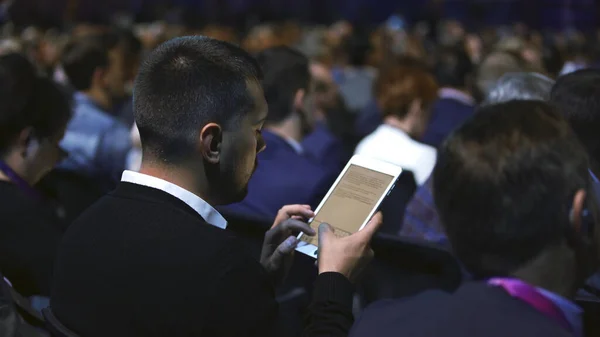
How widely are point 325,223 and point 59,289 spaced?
604 millimetres

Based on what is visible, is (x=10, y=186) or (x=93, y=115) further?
(x=93, y=115)

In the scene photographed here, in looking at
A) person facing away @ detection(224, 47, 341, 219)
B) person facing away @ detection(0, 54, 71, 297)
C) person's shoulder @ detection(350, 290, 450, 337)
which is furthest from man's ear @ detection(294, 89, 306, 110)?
person's shoulder @ detection(350, 290, 450, 337)

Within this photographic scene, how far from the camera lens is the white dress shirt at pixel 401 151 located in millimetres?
3848

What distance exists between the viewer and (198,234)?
1.72 metres

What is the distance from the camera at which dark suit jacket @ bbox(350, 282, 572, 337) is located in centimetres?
129

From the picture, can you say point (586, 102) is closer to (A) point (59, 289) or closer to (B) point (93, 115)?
(A) point (59, 289)

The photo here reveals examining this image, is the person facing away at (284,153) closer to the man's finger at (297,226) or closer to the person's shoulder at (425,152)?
the person's shoulder at (425,152)

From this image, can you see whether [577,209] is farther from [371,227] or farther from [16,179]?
[16,179]

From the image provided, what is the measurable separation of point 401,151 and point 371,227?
6.67 ft

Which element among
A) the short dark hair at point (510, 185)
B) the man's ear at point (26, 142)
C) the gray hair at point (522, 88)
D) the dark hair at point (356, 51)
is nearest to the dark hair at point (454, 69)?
the dark hair at point (356, 51)

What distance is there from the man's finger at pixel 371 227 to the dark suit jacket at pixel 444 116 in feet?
11.1

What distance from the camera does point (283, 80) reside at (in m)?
3.73

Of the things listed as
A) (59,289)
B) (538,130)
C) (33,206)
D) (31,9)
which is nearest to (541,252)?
(538,130)

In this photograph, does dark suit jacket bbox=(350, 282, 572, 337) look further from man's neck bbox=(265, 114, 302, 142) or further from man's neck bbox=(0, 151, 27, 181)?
man's neck bbox=(265, 114, 302, 142)
